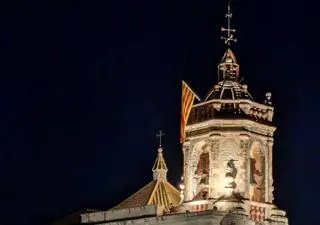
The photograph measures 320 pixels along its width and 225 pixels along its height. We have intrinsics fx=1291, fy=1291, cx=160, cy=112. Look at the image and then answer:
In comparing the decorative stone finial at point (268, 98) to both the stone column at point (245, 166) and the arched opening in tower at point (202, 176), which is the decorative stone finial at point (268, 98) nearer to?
the stone column at point (245, 166)

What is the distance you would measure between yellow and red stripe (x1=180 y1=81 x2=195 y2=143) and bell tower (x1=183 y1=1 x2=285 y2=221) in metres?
0.29

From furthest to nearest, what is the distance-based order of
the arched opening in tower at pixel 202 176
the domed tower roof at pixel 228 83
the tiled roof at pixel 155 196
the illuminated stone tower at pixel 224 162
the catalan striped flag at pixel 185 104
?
the tiled roof at pixel 155 196 → the catalan striped flag at pixel 185 104 → the domed tower roof at pixel 228 83 → the arched opening in tower at pixel 202 176 → the illuminated stone tower at pixel 224 162

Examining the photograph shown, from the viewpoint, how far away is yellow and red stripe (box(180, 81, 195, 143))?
8950cm

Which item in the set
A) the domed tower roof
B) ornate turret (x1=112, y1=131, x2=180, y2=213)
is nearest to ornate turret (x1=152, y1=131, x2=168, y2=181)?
ornate turret (x1=112, y1=131, x2=180, y2=213)

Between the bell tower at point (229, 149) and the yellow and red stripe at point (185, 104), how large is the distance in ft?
0.96

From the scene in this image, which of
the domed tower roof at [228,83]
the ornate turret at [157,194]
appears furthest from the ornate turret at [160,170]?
the domed tower roof at [228,83]

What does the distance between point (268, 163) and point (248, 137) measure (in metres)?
2.74

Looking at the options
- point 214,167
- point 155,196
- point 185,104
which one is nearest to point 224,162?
point 214,167

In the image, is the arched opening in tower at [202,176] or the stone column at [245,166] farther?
the arched opening in tower at [202,176]

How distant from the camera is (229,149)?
8694 centimetres

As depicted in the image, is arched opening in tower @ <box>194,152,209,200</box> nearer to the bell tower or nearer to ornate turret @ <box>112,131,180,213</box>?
the bell tower

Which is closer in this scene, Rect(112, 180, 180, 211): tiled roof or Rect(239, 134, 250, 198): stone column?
Rect(239, 134, 250, 198): stone column

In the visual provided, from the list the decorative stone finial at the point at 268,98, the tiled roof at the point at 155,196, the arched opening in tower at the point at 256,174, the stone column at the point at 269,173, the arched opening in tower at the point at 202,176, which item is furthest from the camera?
the tiled roof at the point at 155,196

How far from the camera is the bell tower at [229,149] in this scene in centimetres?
8612
